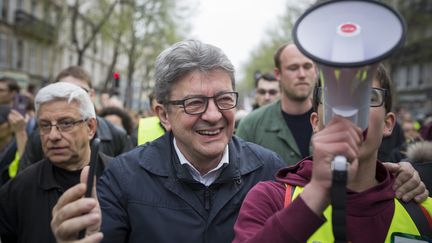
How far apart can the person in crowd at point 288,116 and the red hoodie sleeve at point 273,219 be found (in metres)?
2.29

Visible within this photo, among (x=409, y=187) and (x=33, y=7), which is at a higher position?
(x=33, y=7)

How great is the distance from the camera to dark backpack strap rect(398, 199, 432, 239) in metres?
1.78

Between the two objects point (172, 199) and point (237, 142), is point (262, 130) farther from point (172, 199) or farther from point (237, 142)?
point (172, 199)

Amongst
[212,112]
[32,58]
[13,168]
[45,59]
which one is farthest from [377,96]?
[45,59]

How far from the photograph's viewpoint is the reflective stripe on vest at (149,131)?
360cm

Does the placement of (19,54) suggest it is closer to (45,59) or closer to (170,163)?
(45,59)

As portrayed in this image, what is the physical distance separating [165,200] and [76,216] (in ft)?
2.23

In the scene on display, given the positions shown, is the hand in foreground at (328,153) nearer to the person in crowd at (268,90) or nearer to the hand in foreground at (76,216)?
the hand in foreground at (76,216)

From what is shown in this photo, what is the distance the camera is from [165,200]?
87.3 inches

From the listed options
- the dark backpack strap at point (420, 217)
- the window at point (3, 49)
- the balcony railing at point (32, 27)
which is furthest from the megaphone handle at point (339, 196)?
the window at point (3, 49)

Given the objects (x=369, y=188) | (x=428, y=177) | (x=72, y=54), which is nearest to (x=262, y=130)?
(x=428, y=177)

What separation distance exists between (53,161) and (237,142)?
125 cm

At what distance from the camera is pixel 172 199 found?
2223 millimetres

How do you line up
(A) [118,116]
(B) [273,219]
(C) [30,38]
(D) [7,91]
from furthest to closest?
1. (C) [30,38]
2. (D) [7,91]
3. (A) [118,116]
4. (B) [273,219]
